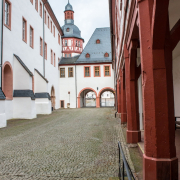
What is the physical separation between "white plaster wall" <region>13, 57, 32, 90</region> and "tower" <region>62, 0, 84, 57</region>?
35024mm

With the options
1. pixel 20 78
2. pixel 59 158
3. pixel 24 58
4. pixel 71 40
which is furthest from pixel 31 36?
pixel 71 40

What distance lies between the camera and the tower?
4944 centimetres

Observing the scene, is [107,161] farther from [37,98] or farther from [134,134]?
[37,98]

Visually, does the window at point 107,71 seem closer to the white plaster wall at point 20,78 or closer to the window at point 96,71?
the window at point 96,71

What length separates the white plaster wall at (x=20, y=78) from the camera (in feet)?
48.5

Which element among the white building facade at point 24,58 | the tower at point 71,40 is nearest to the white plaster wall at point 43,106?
the white building facade at point 24,58

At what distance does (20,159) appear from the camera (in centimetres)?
500

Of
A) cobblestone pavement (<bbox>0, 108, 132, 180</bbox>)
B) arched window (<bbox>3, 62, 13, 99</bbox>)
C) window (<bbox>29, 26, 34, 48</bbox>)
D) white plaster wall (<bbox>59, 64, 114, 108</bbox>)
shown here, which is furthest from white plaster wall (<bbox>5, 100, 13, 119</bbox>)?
white plaster wall (<bbox>59, 64, 114, 108</bbox>)

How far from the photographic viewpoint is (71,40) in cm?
4984

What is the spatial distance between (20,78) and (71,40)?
36.5 metres

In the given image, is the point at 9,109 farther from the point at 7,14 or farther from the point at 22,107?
the point at 7,14

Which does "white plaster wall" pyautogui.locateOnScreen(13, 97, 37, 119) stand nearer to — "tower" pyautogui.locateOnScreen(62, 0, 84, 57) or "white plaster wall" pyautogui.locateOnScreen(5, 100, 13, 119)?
"white plaster wall" pyautogui.locateOnScreen(5, 100, 13, 119)

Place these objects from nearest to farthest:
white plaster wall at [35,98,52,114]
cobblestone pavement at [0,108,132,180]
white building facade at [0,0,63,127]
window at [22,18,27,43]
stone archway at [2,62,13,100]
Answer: cobblestone pavement at [0,108,132,180]
white building facade at [0,0,63,127]
stone archway at [2,62,13,100]
window at [22,18,27,43]
white plaster wall at [35,98,52,114]

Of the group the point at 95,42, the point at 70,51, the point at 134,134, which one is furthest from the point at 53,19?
the point at 134,134
